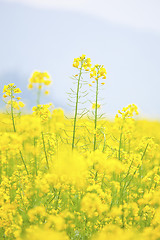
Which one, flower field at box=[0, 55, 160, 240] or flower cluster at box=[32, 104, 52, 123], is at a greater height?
flower cluster at box=[32, 104, 52, 123]

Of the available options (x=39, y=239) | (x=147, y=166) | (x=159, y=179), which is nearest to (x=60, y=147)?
(x=159, y=179)

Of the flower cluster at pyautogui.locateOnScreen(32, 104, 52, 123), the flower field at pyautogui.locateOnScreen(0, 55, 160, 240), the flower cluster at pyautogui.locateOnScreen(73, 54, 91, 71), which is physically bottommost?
the flower field at pyautogui.locateOnScreen(0, 55, 160, 240)

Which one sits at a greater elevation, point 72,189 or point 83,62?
point 83,62

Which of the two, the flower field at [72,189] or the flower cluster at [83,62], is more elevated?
the flower cluster at [83,62]

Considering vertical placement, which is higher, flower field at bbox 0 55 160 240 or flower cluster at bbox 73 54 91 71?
flower cluster at bbox 73 54 91 71

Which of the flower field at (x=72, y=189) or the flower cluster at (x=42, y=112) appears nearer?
the flower field at (x=72, y=189)

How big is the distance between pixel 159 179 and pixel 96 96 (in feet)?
5.49

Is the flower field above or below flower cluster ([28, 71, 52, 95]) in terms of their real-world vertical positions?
below

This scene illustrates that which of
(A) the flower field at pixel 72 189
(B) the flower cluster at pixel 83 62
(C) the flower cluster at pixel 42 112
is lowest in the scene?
(A) the flower field at pixel 72 189

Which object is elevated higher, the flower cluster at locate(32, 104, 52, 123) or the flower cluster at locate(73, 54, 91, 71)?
the flower cluster at locate(73, 54, 91, 71)

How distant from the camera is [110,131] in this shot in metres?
3.76

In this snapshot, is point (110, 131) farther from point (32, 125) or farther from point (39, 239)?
point (39, 239)

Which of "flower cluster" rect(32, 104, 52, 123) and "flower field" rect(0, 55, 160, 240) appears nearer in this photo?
"flower field" rect(0, 55, 160, 240)

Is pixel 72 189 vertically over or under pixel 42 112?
under
